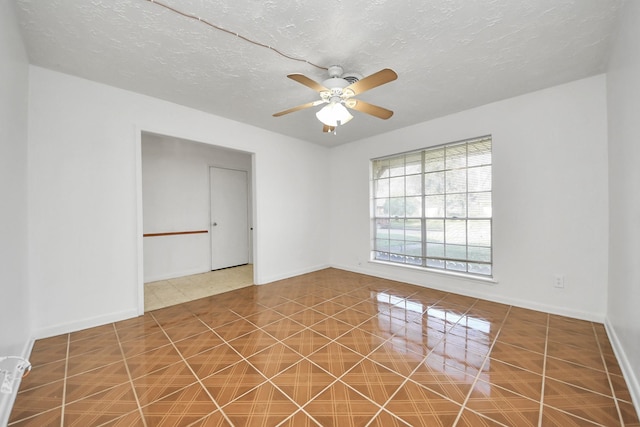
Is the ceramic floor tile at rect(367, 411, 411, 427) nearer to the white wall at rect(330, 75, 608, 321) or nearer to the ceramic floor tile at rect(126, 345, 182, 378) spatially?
the ceramic floor tile at rect(126, 345, 182, 378)

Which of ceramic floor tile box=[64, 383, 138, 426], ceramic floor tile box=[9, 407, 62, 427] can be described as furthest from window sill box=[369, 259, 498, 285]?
ceramic floor tile box=[9, 407, 62, 427]

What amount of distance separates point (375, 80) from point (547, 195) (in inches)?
98.3

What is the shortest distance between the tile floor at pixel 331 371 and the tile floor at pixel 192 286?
45cm

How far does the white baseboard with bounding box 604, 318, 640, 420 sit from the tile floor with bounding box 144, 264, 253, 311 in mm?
3945

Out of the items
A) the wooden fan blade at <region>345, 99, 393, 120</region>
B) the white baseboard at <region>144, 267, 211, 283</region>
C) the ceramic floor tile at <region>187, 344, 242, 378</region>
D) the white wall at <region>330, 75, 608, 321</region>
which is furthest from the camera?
the white baseboard at <region>144, 267, 211, 283</region>

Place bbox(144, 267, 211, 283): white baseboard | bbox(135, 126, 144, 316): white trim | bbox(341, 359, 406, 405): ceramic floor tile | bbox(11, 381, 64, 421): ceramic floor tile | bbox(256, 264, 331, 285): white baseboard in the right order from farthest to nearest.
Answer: bbox(144, 267, 211, 283): white baseboard < bbox(256, 264, 331, 285): white baseboard < bbox(135, 126, 144, 316): white trim < bbox(341, 359, 406, 405): ceramic floor tile < bbox(11, 381, 64, 421): ceramic floor tile

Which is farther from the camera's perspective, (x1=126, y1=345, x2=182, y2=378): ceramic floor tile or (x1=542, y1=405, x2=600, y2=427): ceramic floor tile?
(x1=126, y1=345, x2=182, y2=378): ceramic floor tile

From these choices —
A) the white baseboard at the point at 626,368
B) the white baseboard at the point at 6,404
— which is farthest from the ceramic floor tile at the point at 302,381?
the white baseboard at the point at 626,368

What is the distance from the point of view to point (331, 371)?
181 centimetres

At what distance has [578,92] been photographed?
2604 mm

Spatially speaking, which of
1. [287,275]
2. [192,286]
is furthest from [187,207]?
[287,275]

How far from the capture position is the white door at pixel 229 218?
199 inches

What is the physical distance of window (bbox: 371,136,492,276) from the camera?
3.36 meters

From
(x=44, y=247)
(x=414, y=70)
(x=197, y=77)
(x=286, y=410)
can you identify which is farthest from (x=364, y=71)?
(x=44, y=247)
